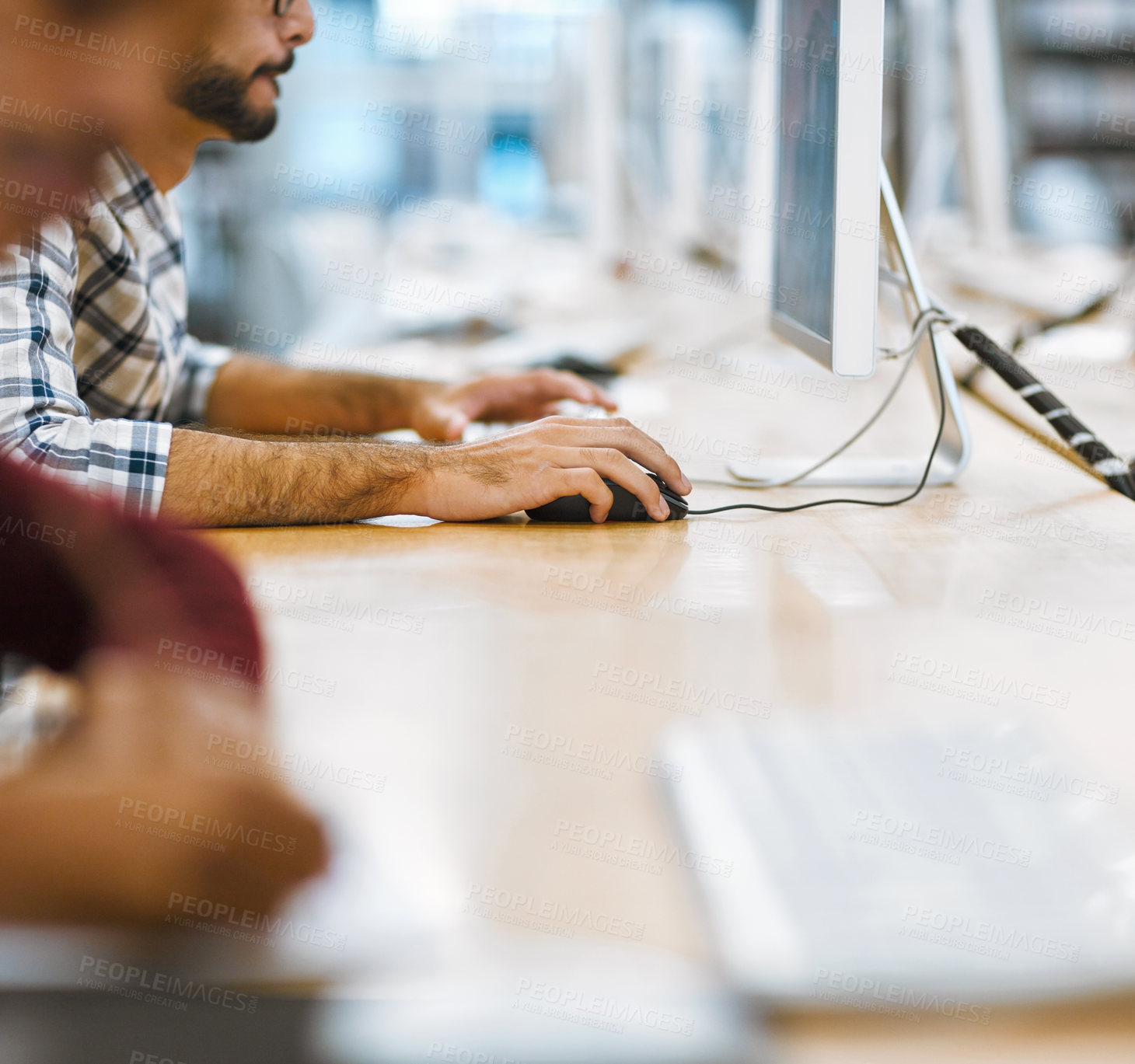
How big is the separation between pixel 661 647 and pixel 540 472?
0.91 feet

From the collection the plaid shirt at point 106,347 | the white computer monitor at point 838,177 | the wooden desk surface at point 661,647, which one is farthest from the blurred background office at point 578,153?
the wooden desk surface at point 661,647

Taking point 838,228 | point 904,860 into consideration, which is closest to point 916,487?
point 838,228

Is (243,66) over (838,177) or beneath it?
over

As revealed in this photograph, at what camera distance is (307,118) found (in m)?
8.03

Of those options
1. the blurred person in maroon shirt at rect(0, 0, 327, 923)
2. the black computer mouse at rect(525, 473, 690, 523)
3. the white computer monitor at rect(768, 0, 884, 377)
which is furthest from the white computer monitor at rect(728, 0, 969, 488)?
the blurred person in maroon shirt at rect(0, 0, 327, 923)

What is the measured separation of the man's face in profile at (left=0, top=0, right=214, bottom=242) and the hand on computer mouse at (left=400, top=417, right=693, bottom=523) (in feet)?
1.11

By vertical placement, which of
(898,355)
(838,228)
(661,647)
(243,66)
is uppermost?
(243,66)

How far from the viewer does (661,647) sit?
0.65 m

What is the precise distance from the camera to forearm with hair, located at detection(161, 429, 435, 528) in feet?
2.86

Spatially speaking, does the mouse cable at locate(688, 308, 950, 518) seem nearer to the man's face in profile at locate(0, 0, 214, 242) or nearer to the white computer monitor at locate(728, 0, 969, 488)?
the white computer monitor at locate(728, 0, 969, 488)

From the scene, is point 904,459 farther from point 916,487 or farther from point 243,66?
point 243,66

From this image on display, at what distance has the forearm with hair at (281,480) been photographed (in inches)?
34.3

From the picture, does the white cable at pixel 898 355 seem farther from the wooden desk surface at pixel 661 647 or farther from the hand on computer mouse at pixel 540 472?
the hand on computer mouse at pixel 540 472

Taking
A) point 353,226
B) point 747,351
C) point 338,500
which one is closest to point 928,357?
point 338,500
